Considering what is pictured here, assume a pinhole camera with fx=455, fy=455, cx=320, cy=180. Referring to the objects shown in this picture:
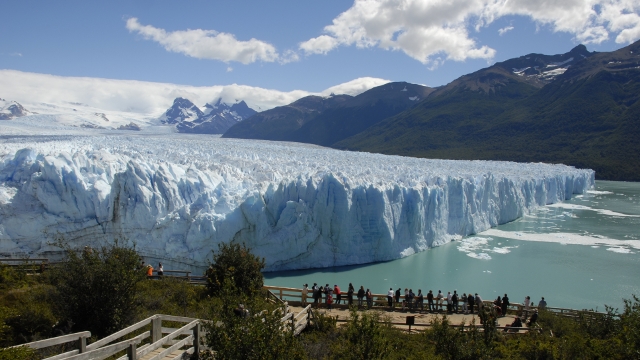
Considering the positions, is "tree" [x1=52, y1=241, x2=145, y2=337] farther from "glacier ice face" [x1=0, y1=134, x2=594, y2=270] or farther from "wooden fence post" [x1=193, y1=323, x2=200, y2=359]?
"glacier ice face" [x1=0, y1=134, x2=594, y2=270]

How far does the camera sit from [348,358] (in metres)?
5.56

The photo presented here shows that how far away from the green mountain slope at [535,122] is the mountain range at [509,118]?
144mm

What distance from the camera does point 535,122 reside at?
75.6 metres

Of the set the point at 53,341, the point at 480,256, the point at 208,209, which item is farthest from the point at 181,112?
the point at 53,341

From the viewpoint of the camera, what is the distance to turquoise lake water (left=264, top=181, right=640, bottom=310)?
593 inches

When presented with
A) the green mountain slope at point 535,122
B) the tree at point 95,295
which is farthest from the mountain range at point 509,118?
the tree at point 95,295

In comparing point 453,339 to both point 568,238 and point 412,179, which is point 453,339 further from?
point 568,238

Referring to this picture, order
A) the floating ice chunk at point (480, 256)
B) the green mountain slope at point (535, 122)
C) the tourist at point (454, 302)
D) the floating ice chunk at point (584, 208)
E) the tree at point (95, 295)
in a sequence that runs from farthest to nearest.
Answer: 1. the green mountain slope at point (535, 122)
2. the floating ice chunk at point (584, 208)
3. the floating ice chunk at point (480, 256)
4. the tourist at point (454, 302)
5. the tree at point (95, 295)

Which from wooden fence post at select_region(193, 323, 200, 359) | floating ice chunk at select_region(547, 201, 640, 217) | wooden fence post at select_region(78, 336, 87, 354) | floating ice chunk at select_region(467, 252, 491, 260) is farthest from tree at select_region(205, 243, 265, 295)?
floating ice chunk at select_region(547, 201, 640, 217)

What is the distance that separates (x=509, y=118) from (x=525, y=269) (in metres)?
70.2

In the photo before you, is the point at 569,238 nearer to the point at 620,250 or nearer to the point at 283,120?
A: the point at 620,250

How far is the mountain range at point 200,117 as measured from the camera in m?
143

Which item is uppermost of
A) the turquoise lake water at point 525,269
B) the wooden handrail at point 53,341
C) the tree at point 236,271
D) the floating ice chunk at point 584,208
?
the wooden handrail at point 53,341

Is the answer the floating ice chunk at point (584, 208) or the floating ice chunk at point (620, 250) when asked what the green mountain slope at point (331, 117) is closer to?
the floating ice chunk at point (584, 208)
